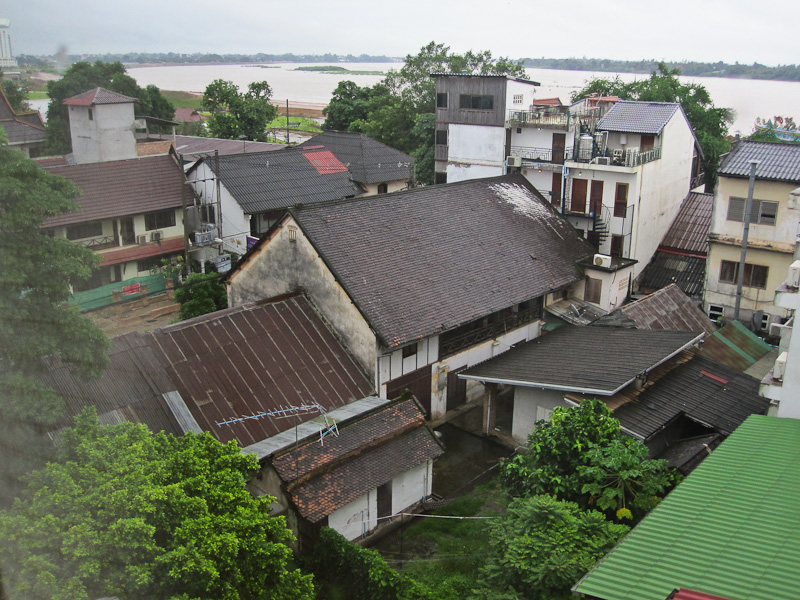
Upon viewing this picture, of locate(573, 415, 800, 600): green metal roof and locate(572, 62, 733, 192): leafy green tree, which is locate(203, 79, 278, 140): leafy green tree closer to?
locate(572, 62, 733, 192): leafy green tree

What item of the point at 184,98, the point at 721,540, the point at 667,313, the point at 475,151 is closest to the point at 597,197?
the point at 667,313

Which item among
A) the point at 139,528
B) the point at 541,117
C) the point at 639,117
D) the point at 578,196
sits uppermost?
the point at 639,117

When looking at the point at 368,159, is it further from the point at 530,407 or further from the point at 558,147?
the point at 530,407

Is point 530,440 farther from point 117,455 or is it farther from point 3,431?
point 3,431

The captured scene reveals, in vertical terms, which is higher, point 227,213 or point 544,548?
point 227,213

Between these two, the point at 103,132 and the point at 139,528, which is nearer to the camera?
the point at 139,528

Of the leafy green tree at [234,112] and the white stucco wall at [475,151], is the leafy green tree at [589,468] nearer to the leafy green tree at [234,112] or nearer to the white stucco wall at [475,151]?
the white stucco wall at [475,151]

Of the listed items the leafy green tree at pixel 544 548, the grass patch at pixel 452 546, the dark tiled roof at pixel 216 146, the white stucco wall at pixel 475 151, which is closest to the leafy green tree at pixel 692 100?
the white stucco wall at pixel 475 151
